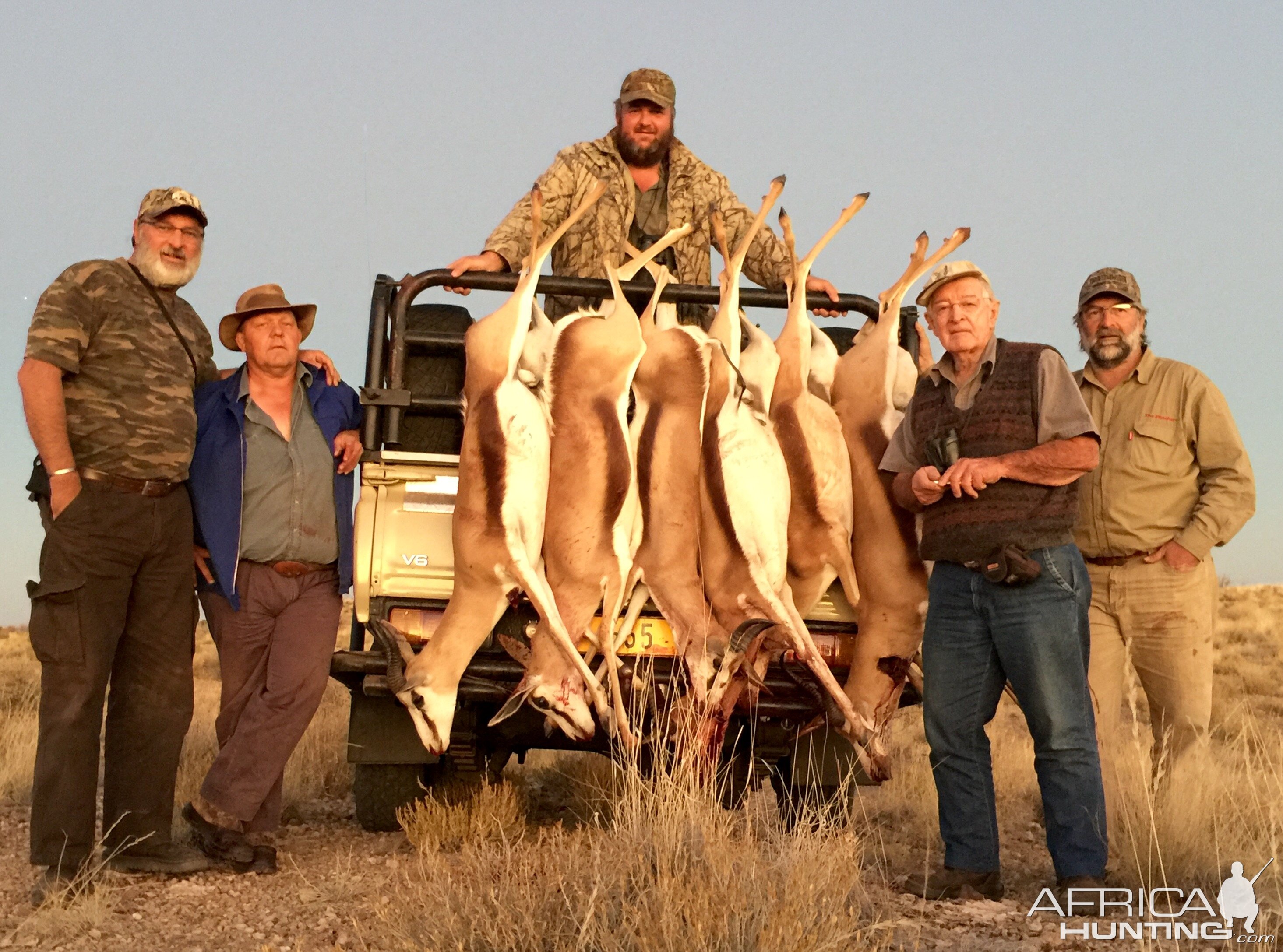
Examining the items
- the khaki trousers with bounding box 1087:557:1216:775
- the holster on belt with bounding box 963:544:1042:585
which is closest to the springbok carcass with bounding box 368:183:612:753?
the holster on belt with bounding box 963:544:1042:585

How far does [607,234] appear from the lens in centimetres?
702

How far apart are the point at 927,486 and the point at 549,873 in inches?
82.4

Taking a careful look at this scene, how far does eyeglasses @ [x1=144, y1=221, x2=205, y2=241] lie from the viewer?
5.95m

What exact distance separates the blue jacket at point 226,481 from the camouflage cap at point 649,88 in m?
2.46

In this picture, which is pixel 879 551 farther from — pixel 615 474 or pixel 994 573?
pixel 615 474

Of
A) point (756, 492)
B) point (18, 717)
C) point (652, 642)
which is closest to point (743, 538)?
point (756, 492)

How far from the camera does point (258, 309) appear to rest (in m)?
6.03

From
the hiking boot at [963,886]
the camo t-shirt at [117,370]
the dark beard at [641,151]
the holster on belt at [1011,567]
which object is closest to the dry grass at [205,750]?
the camo t-shirt at [117,370]

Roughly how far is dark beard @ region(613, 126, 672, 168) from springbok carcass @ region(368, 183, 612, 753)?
6.81 ft

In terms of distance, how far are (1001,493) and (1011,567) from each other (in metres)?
0.30

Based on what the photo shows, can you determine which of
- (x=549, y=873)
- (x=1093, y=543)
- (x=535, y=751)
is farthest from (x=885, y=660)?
(x=535, y=751)

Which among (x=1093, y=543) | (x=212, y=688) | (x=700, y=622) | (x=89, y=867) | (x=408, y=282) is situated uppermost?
(x=408, y=282)

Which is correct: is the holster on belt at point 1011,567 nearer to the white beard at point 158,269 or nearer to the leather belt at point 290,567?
the leather belt at point 290,567

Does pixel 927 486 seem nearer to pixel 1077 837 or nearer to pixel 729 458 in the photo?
pixel 729 458
